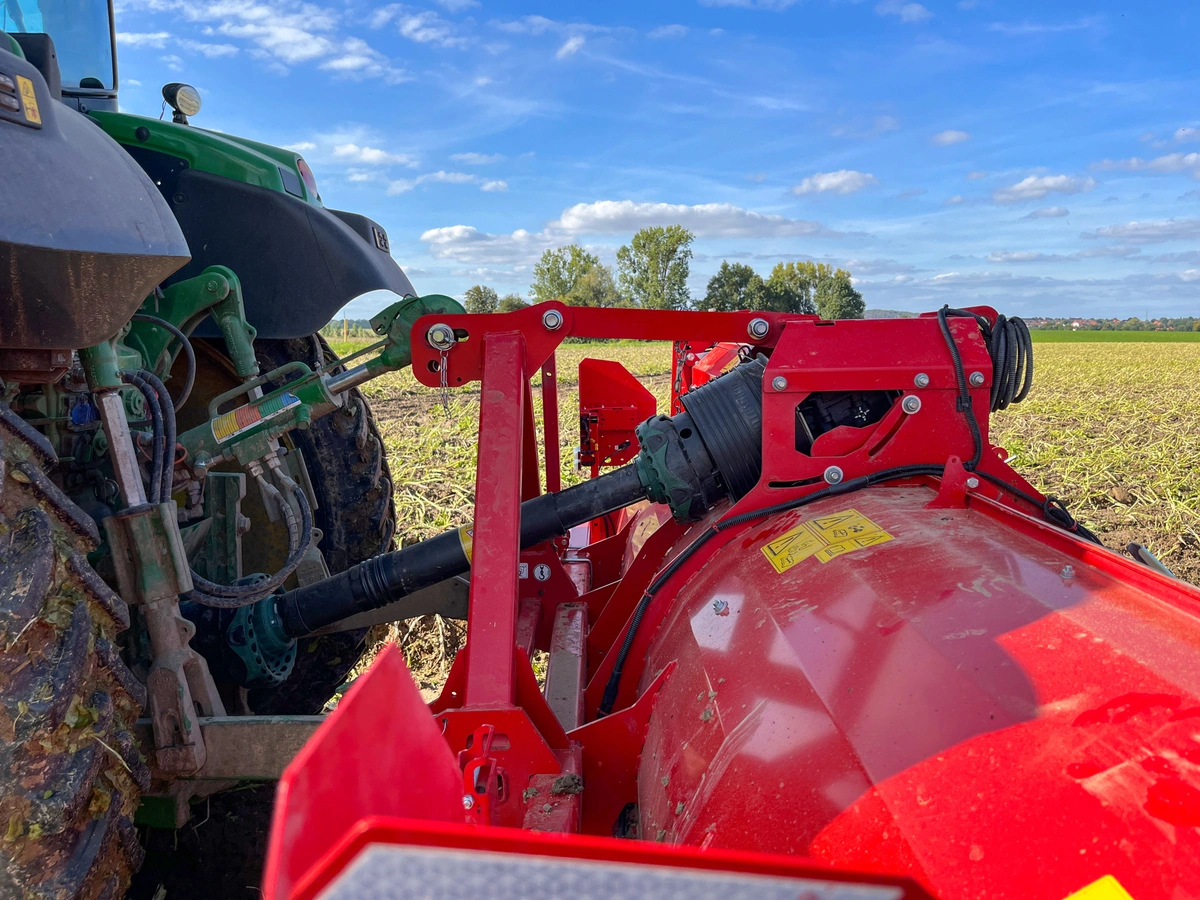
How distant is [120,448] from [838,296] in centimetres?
5461

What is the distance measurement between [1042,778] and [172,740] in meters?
1.69

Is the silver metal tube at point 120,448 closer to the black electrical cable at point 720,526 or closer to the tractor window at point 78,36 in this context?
the black electrical cable at point 720,526

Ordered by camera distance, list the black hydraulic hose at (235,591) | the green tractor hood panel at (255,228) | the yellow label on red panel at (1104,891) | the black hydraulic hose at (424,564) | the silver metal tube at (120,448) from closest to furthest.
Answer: the yellow label on red panel at (1104,891) → the silver metal tube at (120,448) → the black hydraulic hose at (235,591) → the black hydraulic hose at (424,564) → the green tractor hood panel at (255,228)

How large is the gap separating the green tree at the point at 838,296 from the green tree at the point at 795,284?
2.04 feet

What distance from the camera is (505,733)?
1.68 meters

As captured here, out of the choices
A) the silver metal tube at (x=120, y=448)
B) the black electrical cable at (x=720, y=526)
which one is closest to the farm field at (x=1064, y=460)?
the black electrical cable at (x=720, y=526)

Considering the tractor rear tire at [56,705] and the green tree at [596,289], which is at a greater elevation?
the green tree at [596,289]

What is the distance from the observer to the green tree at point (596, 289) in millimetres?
51531

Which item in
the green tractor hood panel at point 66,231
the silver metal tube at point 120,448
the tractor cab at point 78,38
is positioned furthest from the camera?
the tractor cab at point 78,38

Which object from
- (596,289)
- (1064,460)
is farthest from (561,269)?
(1064,460)

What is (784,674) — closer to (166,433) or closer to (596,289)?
(166,433)

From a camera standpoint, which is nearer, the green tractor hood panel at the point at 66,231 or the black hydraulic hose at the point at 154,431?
the green tractor hood panel at the point at 66,231

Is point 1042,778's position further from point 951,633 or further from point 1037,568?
point 1037,568

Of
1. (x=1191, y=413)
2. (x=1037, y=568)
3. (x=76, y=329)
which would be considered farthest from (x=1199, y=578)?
(x=1191, y=413)
